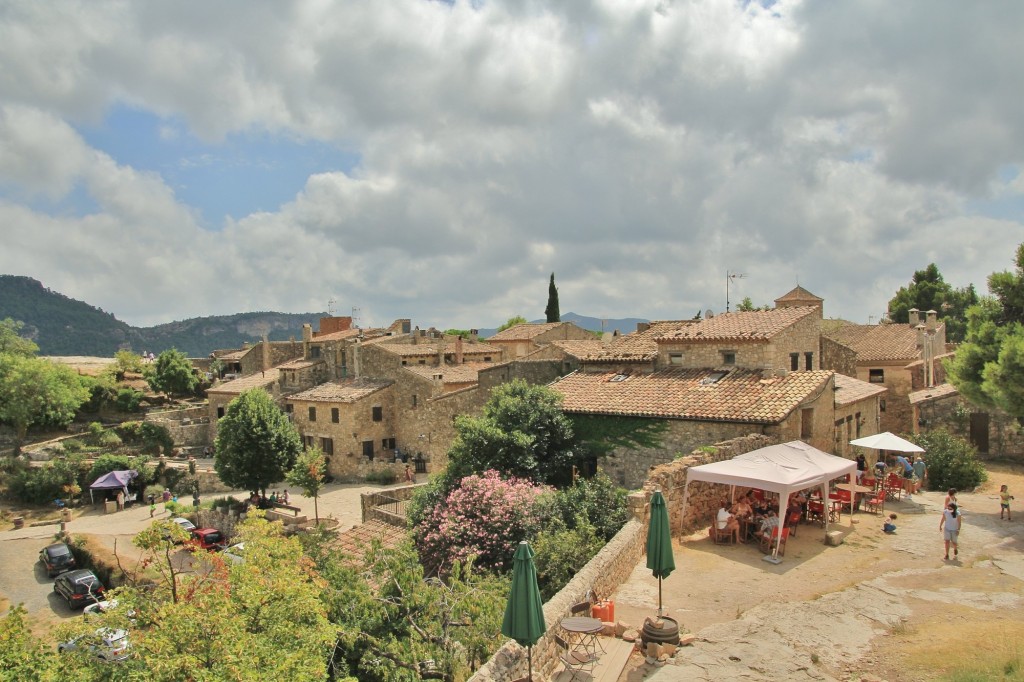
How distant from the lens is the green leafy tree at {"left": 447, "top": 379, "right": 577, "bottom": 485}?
888 inches

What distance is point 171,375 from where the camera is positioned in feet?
189

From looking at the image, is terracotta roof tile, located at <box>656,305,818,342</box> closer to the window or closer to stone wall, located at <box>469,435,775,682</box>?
the window

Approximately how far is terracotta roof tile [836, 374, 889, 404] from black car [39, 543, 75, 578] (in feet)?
118

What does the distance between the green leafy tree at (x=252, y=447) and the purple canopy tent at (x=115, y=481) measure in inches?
391

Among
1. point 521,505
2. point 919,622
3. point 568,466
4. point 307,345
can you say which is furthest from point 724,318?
point 307,345

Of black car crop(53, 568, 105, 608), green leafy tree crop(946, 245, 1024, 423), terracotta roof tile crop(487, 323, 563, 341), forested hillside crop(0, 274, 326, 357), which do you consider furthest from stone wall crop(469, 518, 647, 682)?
forested hillside crop(0, 274, 326, 357)

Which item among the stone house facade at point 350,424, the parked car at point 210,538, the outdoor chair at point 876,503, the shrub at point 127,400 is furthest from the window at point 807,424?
the shrub at point 127,400

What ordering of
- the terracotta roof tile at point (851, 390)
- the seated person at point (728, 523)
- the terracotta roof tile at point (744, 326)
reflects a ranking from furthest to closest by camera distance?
1. the terracotta roof tile at point (851, 390)
2. the terracotta roof tile at point (744, 326)
3. the seated person at point (728, 523)

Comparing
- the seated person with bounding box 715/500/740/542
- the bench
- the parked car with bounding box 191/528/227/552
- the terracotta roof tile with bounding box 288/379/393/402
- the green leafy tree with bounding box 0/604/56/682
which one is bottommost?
the parked car with bounding box 191/528/227/552

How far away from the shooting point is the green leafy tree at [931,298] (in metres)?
69.6

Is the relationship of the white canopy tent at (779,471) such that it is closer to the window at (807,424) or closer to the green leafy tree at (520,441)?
the window at (807,424)

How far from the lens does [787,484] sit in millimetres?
13789

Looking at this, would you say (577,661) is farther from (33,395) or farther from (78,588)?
(33,395)

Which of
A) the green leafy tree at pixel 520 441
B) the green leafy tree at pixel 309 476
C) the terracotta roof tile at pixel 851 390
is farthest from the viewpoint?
the green leafy tree at pixel 309 476
